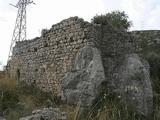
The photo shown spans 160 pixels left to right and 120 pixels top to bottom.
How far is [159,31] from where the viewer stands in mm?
19062

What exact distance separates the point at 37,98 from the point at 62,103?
1.09 m

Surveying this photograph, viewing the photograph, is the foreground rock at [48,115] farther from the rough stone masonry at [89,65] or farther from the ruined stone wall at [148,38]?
the ruined stone wall at [148,38]

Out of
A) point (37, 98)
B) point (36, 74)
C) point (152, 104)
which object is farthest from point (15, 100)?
point (152, 104)

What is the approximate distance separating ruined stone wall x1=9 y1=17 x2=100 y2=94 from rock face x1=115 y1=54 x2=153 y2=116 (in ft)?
4.46

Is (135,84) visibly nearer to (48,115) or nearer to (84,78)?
(84,78)

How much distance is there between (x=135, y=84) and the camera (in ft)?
34.2

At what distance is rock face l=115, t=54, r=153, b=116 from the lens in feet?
32.9

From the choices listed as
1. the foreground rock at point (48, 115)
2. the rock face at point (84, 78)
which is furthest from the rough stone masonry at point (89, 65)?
the foreground rock at point (48, 115)

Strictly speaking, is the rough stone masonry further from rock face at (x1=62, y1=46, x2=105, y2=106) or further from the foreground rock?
the foreground rock

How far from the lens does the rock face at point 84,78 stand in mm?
9780

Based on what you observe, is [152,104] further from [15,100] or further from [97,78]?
[15,100]

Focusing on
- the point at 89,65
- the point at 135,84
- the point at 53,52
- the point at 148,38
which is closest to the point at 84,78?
the point at 89,65

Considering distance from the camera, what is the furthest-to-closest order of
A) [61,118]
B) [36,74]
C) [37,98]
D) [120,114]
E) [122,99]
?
[36,74] → [37,98] → [122,99] → [120,114] → [61,118]

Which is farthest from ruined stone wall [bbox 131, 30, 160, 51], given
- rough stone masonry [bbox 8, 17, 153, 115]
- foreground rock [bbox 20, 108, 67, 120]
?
foreground rock [bbox 20, 108, 67, 120]
